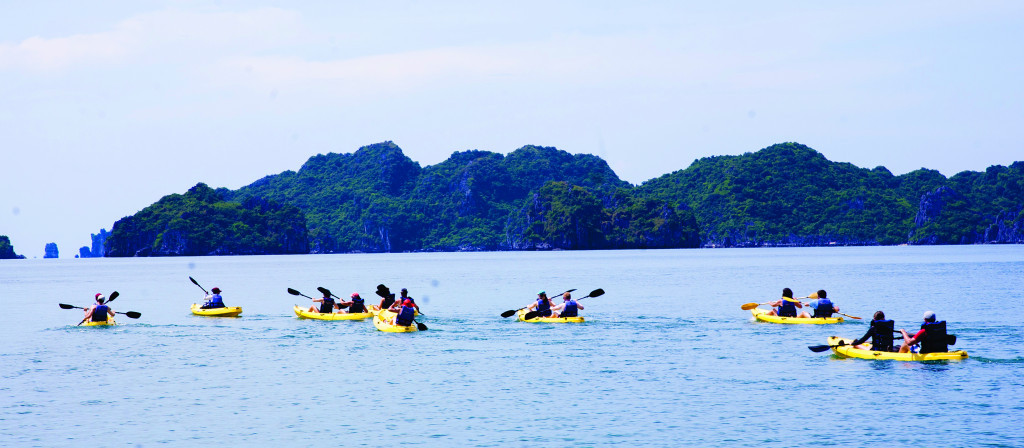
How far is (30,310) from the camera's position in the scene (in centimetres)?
5022

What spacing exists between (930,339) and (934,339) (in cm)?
9

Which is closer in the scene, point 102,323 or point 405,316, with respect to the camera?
point 405,316

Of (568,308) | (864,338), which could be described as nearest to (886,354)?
(864,338)

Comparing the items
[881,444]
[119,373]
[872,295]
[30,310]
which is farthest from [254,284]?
[881,444]

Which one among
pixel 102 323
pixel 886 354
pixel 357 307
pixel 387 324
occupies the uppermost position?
pixel 357 307

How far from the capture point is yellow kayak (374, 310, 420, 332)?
32.8 metres

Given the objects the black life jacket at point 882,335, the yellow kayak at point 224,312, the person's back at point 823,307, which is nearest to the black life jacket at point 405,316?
the yellow kayak at point 224,312

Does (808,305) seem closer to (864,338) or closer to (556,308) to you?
(556,308)

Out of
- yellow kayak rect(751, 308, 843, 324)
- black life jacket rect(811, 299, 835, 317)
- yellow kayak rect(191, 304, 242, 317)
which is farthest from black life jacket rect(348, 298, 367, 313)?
black life jacket rect(811, 299, 835, 317)

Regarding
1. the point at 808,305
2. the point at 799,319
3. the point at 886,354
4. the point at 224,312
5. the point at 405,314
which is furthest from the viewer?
the point at 224,312

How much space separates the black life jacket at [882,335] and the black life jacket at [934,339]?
0.86m

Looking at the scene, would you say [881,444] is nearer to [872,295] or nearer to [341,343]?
[341,343]

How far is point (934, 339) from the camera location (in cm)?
2323

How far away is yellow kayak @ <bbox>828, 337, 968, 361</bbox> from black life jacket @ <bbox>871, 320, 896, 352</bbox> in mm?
264
